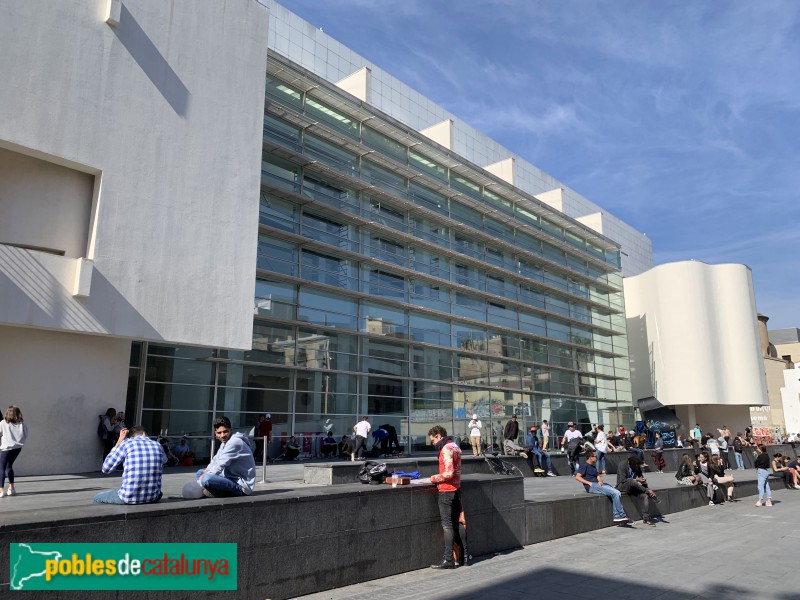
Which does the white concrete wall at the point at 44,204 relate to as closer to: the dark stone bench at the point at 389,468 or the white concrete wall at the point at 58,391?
the white concrete wall at the point at 58,391

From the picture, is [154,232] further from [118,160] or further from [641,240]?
[641,240]

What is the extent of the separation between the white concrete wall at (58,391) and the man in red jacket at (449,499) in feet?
35.5

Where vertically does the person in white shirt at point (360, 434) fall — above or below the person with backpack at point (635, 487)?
above

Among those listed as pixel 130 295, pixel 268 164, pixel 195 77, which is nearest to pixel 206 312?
pixel 130 295

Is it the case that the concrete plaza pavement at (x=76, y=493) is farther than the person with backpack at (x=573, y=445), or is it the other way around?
the person with backpack at (x=573, y=445)

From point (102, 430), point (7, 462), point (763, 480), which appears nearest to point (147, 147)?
point (102, 430)

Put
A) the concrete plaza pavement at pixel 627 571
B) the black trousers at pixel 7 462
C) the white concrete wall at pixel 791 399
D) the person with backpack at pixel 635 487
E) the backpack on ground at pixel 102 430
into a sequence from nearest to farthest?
the concrete plaza pavement at pixel 627 571
the black trousers at pixel 7 462
the person with backpack at pixel 635 487
the backpack on ground at pixel 102 430
the white concrete wall at pixel 791 399

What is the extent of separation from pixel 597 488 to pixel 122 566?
31.6 feet

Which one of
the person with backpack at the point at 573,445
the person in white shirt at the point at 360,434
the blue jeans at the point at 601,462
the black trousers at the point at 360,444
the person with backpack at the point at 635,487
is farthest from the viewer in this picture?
the blue jeans at the point at 601,462

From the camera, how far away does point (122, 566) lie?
16.8ft

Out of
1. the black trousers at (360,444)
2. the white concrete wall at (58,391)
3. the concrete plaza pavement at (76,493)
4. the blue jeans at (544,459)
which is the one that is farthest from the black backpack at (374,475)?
the blue jeans at (544,459)

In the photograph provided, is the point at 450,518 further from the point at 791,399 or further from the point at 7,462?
the point at 791,399

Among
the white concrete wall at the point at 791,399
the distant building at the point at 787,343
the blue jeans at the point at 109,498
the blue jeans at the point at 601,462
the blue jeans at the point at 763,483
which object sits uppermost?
the distant building at the point at 787,343

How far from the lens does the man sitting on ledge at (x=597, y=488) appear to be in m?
12.1
